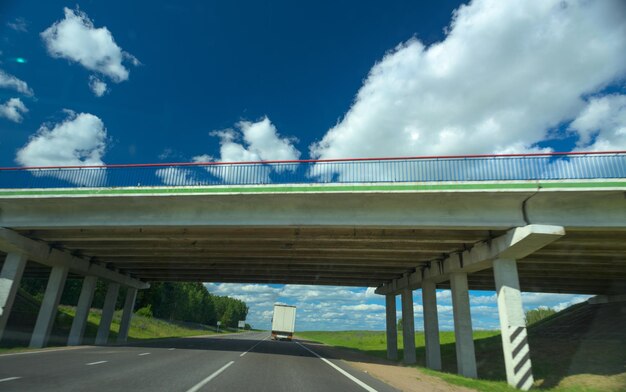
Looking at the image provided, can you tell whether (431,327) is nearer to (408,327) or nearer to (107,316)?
(408,327)

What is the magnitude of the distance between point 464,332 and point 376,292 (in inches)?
685

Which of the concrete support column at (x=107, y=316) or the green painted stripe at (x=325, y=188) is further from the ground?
the green painted stripe at (x=325, y=188)

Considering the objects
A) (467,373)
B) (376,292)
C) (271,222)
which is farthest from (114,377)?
(376,292)

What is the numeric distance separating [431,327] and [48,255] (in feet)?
74.7

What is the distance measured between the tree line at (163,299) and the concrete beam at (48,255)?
43933 millimetres

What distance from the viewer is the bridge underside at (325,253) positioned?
17875 mm

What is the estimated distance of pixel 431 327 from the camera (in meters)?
22.6

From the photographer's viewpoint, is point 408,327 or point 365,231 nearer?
point 365,231

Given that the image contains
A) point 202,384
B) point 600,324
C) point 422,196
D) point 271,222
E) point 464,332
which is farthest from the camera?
point 600,324

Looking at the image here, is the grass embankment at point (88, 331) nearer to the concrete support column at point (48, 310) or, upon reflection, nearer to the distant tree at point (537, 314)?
the concrete support column at point (48, 310)

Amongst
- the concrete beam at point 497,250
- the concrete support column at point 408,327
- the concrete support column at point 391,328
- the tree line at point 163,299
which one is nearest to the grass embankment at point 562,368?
the concrete support column at point 408,327

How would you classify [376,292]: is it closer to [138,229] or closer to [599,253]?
[599,253]

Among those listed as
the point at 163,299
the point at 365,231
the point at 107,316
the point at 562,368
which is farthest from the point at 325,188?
the point at 163,299

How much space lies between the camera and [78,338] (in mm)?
27156
